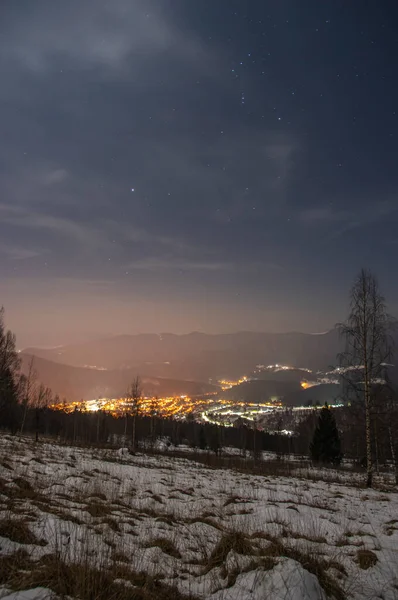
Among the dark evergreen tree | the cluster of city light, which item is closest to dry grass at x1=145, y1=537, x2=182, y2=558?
the dark evergreen tree

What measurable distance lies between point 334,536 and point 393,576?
7.92ft

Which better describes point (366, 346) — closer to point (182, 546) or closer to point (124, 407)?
point (182, 546)

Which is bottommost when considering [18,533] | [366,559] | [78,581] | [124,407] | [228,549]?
[124,407]

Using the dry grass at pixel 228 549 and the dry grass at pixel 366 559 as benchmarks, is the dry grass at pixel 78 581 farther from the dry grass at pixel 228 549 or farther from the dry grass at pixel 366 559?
the dry grass at pixel 366 559

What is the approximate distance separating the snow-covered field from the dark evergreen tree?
128 ft

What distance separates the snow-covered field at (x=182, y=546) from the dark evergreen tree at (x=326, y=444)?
38928 mm

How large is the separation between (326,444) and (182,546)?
46.9m

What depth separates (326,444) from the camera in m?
46.0

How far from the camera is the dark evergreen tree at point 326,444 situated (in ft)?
150

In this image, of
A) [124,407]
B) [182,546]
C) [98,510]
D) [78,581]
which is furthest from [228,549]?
[124,407]

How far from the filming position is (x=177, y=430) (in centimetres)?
9144

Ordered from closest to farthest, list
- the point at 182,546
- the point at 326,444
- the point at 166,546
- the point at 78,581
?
the point at 78,581 → the point at 166,546 → the point at 182,546 → the point at 326,444

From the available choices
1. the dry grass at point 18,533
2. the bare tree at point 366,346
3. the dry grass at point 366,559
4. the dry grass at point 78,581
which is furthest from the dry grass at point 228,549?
the bare tree at point 366,346

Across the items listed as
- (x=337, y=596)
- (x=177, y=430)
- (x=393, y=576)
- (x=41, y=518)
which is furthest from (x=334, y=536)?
(x=177, y=430)
